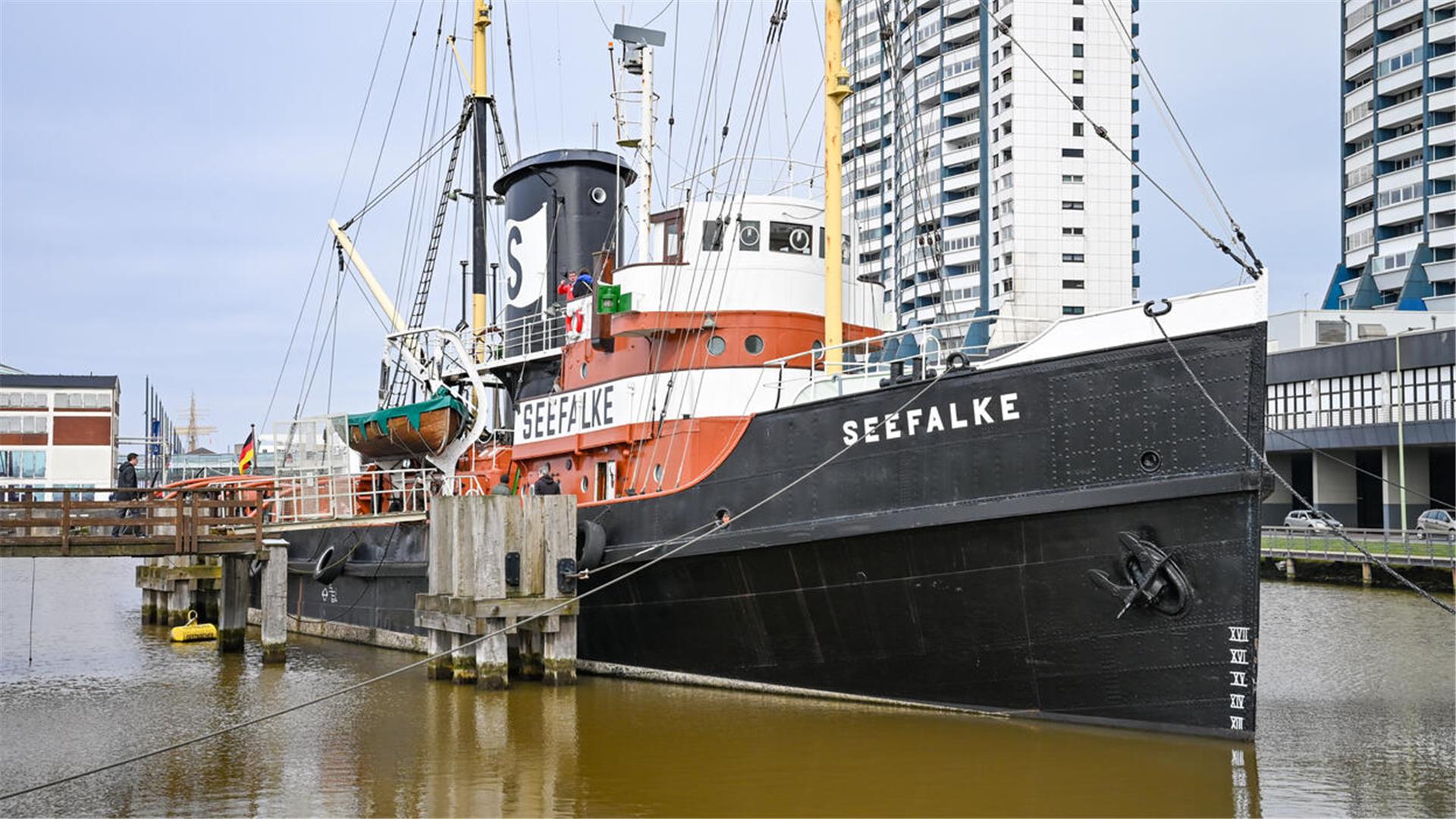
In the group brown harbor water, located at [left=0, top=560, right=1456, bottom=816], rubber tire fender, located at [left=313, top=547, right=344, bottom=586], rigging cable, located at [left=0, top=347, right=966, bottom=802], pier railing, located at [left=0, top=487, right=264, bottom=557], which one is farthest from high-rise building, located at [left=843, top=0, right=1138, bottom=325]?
brown harbor water, located at [left=0, top=560, right=1456, bottom=816]

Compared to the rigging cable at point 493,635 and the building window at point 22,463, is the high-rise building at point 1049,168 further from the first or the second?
the building window at point 22,463

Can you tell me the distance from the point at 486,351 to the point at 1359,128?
162 feet

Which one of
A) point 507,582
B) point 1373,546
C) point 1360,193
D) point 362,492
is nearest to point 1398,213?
point 1360,193

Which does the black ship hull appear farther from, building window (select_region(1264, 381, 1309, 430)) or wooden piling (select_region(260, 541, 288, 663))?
building window (select_region(1264, 381, 1309, 430))

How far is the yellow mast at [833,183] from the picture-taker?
15.3 meters

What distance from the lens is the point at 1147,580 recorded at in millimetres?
12039

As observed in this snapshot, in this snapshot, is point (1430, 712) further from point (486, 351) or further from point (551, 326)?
point (486, 351)

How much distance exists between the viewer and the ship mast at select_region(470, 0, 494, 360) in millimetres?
24688

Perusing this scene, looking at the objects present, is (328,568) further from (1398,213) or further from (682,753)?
(1398,213)

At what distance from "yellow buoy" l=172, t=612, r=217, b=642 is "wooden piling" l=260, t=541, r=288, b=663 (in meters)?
4.50

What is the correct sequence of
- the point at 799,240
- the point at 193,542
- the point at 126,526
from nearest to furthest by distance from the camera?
the point at 799,240 → the point at 126,526 → the point at 193,542

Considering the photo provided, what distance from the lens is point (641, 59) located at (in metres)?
19.5

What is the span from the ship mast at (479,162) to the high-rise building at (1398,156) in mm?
40001

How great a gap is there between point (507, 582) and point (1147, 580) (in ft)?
24.6
